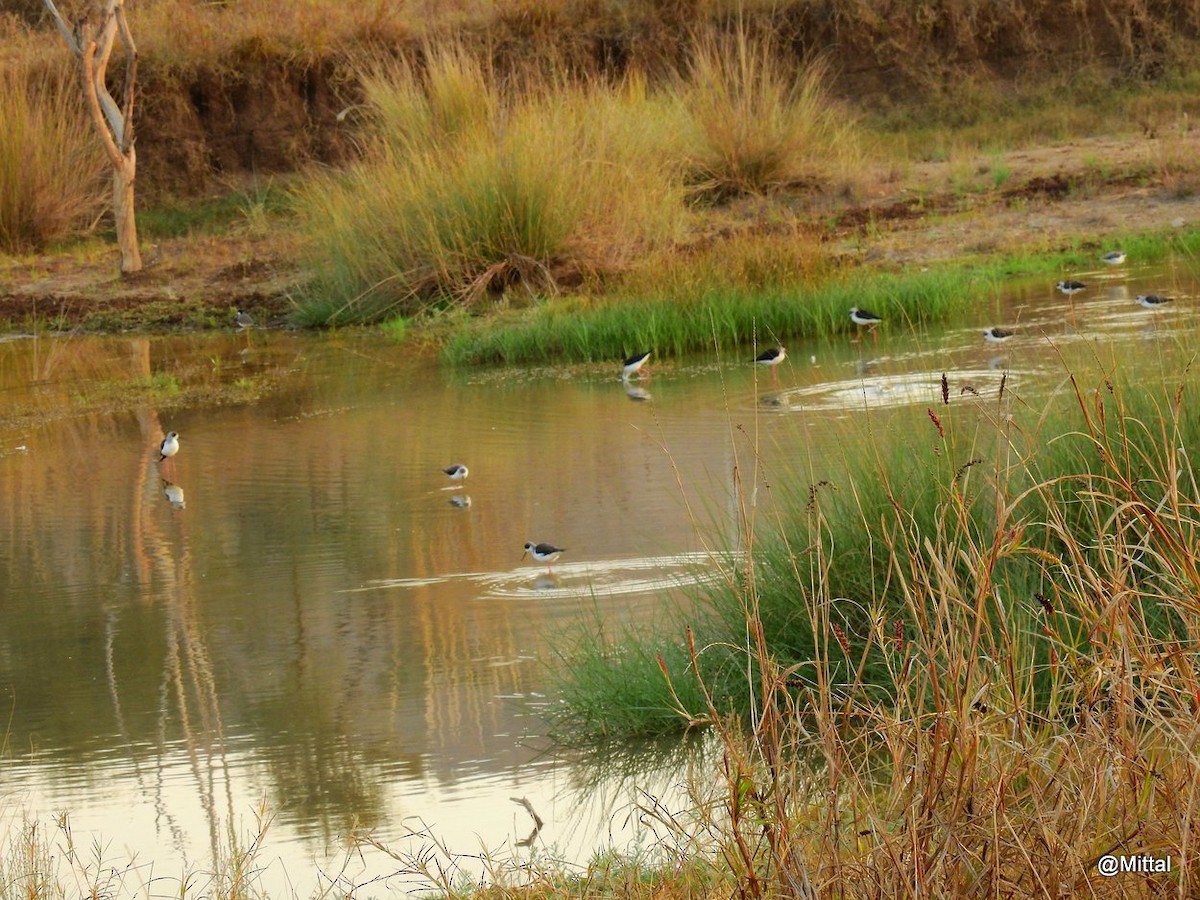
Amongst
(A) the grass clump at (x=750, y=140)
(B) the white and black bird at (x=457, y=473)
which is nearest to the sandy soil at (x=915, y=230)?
(A) the grass clump at (x=750, y=140)

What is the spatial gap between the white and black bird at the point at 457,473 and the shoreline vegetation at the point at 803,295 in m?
1.45

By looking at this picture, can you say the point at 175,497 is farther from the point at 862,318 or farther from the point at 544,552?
the point at 862,318

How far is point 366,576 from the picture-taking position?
6.11 metres

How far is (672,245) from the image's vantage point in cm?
1305

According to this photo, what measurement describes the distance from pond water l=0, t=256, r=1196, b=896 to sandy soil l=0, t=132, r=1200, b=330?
2963mm

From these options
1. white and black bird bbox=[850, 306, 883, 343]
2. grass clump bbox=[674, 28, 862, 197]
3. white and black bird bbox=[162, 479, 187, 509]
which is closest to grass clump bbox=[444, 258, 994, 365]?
white and black bird bbox=[850, 306, 883, 343]

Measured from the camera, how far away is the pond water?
3973mm

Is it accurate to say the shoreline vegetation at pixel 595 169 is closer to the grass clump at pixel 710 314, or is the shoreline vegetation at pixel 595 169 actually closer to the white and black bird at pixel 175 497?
the grass clump at pixel 710 314

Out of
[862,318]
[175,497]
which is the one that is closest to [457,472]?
[175,497]

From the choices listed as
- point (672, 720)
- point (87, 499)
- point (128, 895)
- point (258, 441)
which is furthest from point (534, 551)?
point (258, 441)

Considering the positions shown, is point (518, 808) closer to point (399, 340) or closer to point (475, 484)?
point (475, 484)

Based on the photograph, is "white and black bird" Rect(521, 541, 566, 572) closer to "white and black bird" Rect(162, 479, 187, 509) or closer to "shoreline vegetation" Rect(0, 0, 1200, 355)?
"shoreline vegetation" Rect(0, 0, 1200, 355)

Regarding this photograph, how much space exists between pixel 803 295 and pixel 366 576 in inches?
227

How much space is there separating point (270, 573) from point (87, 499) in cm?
211
